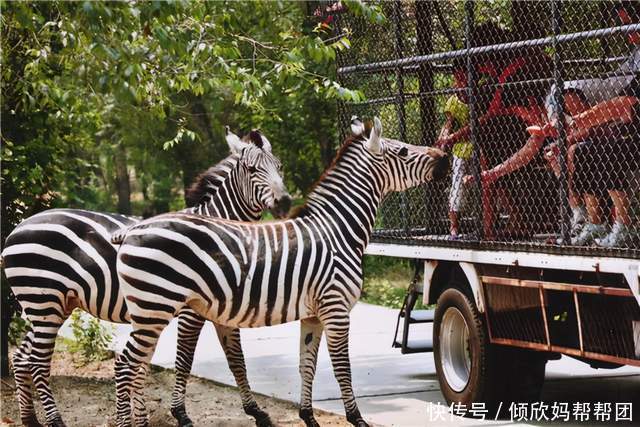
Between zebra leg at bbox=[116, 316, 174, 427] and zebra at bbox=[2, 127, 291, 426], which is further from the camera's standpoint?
zebra at bbox=[2, 127, 291, 426]

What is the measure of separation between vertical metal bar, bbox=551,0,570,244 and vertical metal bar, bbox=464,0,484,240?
0.96 m

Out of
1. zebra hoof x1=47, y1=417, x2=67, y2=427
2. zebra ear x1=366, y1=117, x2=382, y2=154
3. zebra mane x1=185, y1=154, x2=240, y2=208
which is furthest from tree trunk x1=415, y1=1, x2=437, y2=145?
zebra hoof x1=47, y1=417, x2=67, y2=427

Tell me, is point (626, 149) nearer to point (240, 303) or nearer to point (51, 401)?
point (240, 303)

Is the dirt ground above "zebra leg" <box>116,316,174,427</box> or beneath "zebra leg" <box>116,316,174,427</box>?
beneath

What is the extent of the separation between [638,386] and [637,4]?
3.76 meters

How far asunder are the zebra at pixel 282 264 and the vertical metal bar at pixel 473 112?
10.2 inches

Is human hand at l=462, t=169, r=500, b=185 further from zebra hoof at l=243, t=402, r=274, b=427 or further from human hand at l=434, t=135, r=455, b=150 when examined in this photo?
zebra hoof at l=243, t=402, r=274, b=427

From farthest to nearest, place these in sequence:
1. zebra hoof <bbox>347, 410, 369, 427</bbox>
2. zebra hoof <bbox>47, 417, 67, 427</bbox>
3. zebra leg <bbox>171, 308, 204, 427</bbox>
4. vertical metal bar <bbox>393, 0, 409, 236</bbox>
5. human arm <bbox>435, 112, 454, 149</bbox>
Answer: vertical metal bar <bbox>393, 0, 409, 236</bbox>, human arm <bbox>435, 112, 454, 149</bbox>, zebra leg <bbox>171, 308, 204, 427</bbox>, zebra hoof <bbox>47, 417, 67, 427</bbox>, zebra hoof <bbox>347, 410, 369, 427</bbox>

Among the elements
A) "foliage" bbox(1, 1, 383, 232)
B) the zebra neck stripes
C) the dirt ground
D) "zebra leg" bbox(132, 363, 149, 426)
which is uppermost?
"foliage" bbox(1, 1, 383, 232)

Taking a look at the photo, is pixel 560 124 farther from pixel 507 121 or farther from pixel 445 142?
pixel 445 142

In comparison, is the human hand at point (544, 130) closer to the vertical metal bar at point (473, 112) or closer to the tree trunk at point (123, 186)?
the vertical metal bar at point (473, 112)

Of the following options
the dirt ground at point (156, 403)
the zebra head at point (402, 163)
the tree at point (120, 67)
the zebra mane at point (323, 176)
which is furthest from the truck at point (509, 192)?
the dirt ground at point (156, 403)

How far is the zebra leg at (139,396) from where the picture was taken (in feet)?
24.8

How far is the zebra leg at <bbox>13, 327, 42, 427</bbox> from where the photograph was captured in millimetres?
8320
